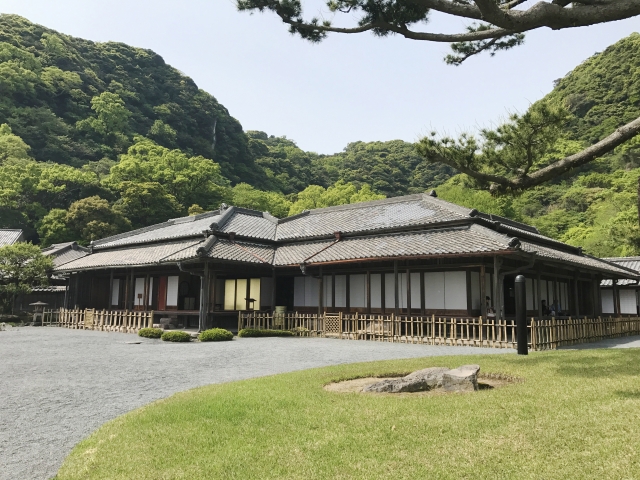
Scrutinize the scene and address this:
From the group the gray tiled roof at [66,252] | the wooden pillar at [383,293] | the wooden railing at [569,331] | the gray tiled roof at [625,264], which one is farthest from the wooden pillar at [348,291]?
the gray tiled roof at [66,252]

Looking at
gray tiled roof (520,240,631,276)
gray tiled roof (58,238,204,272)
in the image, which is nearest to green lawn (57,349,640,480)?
gray tiled roof (520,240,631,276)

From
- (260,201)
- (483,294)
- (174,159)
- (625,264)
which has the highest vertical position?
(174,159)

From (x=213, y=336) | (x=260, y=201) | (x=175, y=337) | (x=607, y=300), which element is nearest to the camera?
(x=175, y=337)

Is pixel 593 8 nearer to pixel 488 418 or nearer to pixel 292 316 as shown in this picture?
pixel 488 418

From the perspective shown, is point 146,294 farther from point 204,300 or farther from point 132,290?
point 204,300

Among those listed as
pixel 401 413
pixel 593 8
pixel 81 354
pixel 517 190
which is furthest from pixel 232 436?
pixel 81 354

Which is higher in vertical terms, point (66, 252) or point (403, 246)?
point (66, 252)

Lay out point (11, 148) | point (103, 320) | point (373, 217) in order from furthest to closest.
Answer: point (11, 148) < point (373, 217) < point (103, 320)

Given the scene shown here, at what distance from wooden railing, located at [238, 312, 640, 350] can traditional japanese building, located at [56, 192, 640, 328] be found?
84 centimetres

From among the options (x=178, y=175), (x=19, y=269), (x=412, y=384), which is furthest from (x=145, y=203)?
(x=412, y=384)

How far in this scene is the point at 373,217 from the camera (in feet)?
74.8

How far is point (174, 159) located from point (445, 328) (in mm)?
46441

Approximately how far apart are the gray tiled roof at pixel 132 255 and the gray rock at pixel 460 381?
15.1 meters

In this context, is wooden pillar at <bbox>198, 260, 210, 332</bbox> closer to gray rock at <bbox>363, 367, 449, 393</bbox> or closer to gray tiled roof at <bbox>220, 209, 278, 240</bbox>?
gray tiled roof at <bbox>220, 209, 278, 240</bbox>
